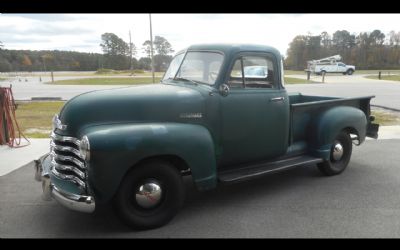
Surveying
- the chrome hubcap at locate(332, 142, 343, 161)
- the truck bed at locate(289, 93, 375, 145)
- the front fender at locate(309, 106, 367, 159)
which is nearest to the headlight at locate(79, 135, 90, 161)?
the truck bed at locate(289, 93, 375, 145)

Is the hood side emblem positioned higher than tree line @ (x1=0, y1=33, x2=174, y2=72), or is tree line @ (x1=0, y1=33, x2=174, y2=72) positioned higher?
tree line @ (x1=0, y1=33, x2=174, y2=72)

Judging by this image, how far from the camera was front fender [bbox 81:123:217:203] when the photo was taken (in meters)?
3.43

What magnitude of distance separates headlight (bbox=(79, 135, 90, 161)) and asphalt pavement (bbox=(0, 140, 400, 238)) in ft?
2.91

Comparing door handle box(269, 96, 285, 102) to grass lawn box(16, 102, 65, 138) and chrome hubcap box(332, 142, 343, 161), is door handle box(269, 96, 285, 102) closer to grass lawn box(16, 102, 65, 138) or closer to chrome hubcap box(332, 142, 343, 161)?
chrome hubcap box(332, 142, 343, 161)

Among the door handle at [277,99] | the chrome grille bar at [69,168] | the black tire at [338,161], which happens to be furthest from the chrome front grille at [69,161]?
the black tire at [338,161]

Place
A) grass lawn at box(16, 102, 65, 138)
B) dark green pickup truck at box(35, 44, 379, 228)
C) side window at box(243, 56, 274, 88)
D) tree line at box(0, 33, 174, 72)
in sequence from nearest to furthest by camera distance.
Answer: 1. dark green pickup truck at box(35, 44, 379, 228)
2. side window at box(243, 56, 274, 88)
3. grass lawn at box(16, 102, 65, 138)
4. tree line at box(0, 33, 174, 72)

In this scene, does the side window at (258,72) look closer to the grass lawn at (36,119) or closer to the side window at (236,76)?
the side window at (236,76)

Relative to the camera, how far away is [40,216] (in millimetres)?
4152

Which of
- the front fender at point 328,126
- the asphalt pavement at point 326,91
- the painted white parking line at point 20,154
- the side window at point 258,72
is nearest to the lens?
the side window at point 258,72

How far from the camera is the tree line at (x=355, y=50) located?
67.1m

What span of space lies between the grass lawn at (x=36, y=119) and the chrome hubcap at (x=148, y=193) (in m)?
5.93

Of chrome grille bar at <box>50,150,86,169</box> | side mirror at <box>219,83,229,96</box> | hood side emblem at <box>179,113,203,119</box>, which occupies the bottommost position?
chrome grille bar at <box>50,150,86,169</box>

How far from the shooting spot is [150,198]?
3.76 meters

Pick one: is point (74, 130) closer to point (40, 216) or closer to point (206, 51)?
point (40, 216)
